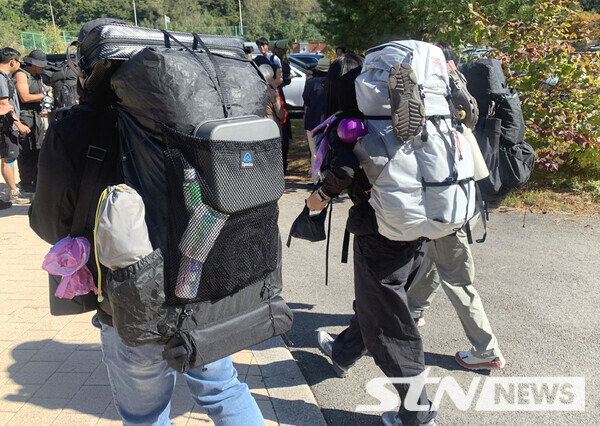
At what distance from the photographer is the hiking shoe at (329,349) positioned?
10.6ft

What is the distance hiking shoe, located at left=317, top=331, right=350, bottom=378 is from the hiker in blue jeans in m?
1.20

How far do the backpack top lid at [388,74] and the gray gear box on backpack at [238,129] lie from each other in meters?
0.68

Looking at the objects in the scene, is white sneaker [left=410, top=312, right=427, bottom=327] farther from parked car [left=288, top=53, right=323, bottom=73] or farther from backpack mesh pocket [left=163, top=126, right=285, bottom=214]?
parked car [left=288, top=53, right=323, bottom=73]

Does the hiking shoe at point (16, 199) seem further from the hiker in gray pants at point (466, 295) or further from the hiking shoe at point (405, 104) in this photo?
the hiking shoe at point (405, 104)

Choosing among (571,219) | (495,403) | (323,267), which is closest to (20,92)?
(323,267)

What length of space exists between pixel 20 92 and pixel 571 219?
24.0 ft

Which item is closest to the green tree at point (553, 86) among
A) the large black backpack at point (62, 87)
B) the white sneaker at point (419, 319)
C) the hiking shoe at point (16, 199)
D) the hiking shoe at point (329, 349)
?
the white sneaker at point (419, 319)

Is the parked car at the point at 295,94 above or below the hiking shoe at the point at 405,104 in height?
below

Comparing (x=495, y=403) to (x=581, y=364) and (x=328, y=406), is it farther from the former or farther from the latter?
(x=328, y=406)

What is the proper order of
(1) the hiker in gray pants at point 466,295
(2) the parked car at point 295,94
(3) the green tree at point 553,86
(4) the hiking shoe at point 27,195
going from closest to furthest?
(1) the hiker in gray pants at point 466,295 < (3) the green tree at point 553,86 < (4) the hiking shoe at point 27,195 < (2) the parked car at point 295,94

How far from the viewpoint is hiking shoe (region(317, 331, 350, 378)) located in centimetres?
324

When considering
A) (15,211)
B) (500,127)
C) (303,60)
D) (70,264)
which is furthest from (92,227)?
(303,60)

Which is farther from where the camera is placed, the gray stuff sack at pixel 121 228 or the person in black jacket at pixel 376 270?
the person in black jacket at pixel 376 270

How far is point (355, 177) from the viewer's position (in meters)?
2.51
